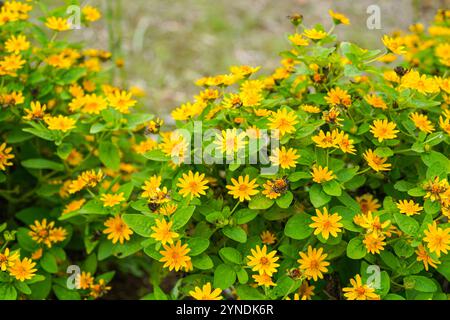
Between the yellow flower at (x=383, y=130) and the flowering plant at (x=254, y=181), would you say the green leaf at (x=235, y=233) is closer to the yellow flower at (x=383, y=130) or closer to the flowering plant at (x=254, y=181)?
the flowering plant at (x=254, y=181)

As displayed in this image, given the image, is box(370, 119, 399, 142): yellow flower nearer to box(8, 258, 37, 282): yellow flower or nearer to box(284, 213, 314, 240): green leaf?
box(284, 213, 314, 240): green leaf

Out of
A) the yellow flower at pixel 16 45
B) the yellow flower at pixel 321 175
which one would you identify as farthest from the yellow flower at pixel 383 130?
the yellow flower at pixel 16 45

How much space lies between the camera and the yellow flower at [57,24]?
2.03m

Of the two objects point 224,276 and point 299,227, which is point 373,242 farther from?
point 224,276

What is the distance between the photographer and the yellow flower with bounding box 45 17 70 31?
6.66 feet

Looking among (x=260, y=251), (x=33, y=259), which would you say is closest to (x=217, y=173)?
(x=260, y=251)

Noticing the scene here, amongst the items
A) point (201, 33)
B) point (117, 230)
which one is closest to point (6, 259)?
point (117, 230)

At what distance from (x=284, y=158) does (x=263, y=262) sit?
0.29 meters

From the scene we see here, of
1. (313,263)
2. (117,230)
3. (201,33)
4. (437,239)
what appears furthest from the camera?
(201,33)

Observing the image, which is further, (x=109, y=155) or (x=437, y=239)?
(x=109, y=155)

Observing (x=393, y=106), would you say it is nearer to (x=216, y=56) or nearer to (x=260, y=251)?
(x=260, y=251)

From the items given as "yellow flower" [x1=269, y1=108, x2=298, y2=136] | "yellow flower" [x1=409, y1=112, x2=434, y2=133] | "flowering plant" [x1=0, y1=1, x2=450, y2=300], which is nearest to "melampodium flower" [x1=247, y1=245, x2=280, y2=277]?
"flowering plant" [x1=0, y1=1, x2=450, y2=300]

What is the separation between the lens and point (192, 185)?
5.38 ft

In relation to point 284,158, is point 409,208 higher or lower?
lower
